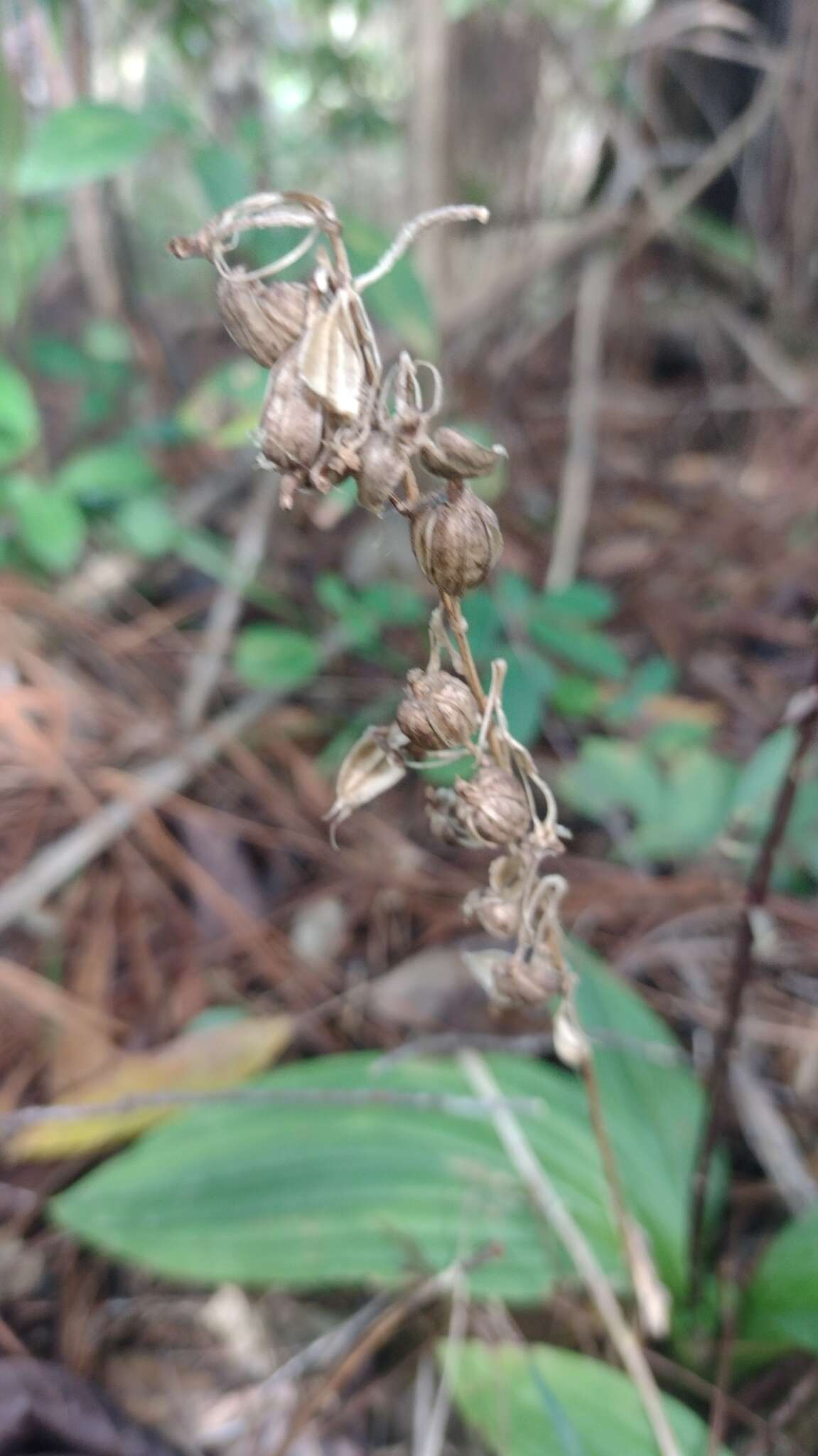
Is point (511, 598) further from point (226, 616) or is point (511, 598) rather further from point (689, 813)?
point (226, 616)

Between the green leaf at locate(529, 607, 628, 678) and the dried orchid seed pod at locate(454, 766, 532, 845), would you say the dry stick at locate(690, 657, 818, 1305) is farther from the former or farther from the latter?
the green leaf at locate(529, 607, 628, 678)

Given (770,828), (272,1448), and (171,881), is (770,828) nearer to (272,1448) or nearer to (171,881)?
(272,1448)

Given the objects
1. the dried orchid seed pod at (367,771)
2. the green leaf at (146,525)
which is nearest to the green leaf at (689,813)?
the dried orchid seed pod at (367,771)

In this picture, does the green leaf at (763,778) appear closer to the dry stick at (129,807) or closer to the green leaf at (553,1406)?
the green leaf at (553,1406)

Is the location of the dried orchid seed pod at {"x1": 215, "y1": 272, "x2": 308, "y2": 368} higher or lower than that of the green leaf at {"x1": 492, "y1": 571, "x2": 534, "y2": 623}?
higher

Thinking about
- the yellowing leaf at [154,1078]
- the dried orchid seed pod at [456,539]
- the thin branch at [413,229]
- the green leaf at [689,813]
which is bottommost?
the yellowing leaf at [154,1078]

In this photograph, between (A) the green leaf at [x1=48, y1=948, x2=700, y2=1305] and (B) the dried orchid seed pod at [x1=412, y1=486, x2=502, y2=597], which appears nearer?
(B) the dried orchid seed pod at [x1=412, y1=486, x2=502, y2=597]

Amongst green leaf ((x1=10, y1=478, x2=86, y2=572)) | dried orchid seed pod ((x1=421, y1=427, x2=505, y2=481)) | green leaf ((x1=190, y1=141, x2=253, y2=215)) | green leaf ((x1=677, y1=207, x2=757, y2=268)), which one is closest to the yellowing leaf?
green leaf ((x1=10, y1=478, x2=86, y2=572))
